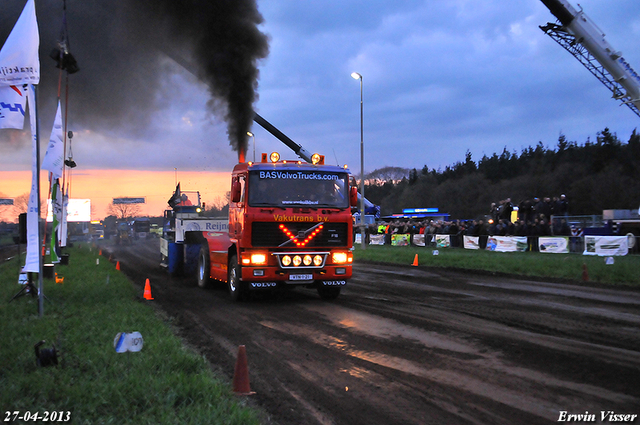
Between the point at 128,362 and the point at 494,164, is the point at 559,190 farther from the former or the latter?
the point at 128,362

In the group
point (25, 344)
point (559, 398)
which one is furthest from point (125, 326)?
point (559, 398)

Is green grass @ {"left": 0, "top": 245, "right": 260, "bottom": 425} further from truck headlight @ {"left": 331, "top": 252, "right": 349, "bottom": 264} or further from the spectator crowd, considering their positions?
the spectator crowd

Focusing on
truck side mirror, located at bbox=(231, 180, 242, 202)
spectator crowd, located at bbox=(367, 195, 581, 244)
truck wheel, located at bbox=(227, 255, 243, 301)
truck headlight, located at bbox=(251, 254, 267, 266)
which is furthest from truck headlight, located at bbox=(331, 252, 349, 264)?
spectator crowd, located at bbox=(367, 195, 581, 244)

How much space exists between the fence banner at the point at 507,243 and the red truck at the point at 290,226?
43.3ft

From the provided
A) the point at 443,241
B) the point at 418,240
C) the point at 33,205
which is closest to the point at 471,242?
the point at 443,241

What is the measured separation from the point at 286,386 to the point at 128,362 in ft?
5.61

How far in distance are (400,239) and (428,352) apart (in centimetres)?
2389

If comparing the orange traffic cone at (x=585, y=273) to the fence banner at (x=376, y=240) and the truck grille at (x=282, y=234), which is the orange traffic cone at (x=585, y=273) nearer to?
the truck grille at (x=282, y=234)

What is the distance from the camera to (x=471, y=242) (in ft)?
81.5

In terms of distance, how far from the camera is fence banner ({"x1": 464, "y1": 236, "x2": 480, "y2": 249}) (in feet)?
79.8

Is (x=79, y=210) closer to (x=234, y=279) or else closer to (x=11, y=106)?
(x=234, y=279)

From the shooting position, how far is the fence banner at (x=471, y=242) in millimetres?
24328

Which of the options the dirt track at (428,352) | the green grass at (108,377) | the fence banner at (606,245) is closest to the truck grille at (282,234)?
the dirt track at (428,352)

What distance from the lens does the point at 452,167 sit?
90.2 metres
